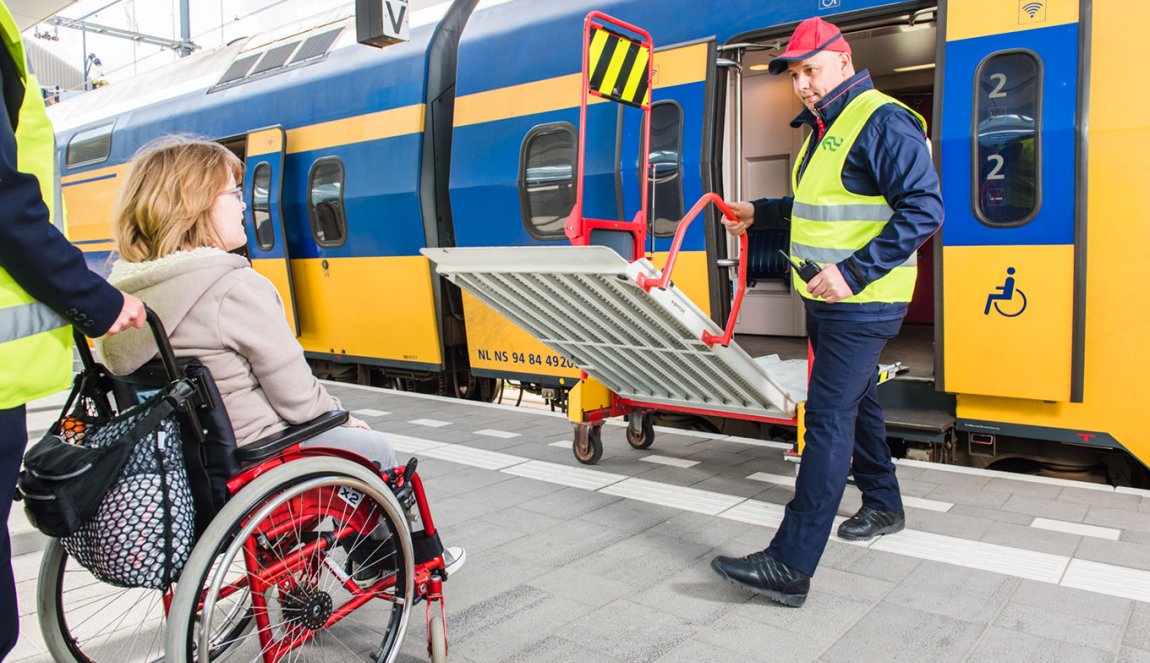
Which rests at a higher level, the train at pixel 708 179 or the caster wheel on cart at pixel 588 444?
the train at pixel 708 179

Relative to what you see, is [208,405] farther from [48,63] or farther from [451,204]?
[48,63]

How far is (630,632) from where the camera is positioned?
2797 millimetres

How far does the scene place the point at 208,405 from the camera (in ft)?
6.75

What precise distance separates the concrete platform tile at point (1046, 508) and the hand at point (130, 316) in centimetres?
359

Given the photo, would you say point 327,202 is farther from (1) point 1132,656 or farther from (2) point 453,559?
(1) point 1132,656

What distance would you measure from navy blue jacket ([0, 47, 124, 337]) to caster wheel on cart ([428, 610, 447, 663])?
120 cm

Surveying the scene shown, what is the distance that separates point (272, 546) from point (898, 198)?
2.28m

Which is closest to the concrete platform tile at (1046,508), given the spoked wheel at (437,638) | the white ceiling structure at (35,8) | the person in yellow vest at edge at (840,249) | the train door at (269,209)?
the person in yellow vest at edge at (840,249)

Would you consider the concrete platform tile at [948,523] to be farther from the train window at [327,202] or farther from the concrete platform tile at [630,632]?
the train window at [327,202]

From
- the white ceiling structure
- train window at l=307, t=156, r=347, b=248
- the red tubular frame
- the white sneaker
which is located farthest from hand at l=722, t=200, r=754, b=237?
the white ceiling structure

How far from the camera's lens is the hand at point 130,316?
188 cm

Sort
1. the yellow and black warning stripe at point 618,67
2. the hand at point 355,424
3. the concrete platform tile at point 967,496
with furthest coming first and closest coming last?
1. the yellow and black warning stripe at point 618,67
2. the concrete platform tile at point 967,496
3. the hand at point 355,424

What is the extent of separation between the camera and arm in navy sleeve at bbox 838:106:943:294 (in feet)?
Result: 9.50

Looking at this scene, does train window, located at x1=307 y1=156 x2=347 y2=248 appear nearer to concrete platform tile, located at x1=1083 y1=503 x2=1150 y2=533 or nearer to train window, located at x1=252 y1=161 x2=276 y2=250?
train window, located at x1=252 y1=161 x2=276 y2=250
